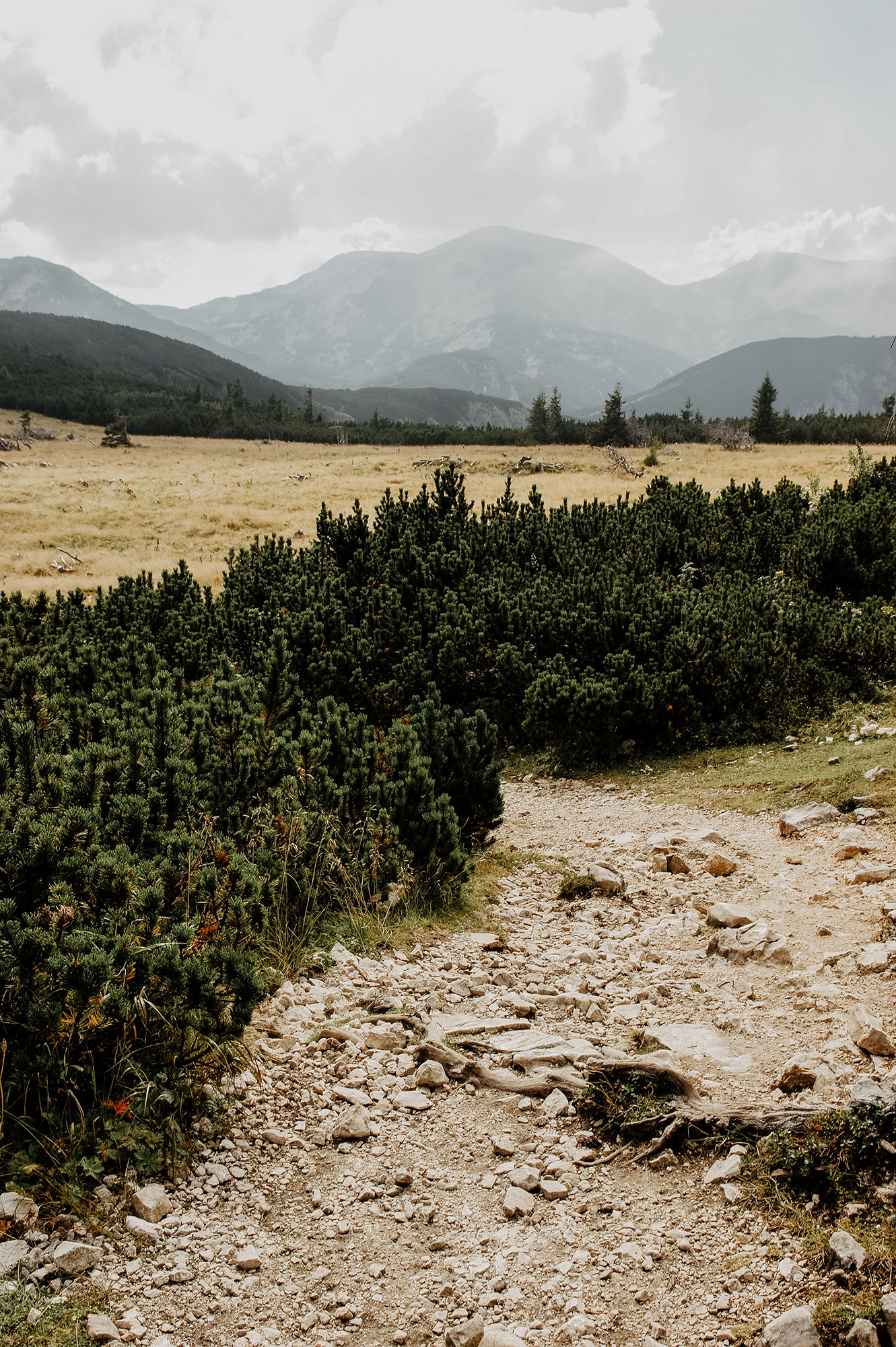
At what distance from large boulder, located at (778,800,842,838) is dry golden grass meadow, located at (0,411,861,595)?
15270mm

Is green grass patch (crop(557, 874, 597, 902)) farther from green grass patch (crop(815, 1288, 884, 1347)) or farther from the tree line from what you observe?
the tree line

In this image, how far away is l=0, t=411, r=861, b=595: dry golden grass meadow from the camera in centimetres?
2561

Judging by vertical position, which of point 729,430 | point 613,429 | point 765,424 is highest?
point 765,424

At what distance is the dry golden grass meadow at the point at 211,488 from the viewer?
25.6 m

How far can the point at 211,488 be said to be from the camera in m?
37.8

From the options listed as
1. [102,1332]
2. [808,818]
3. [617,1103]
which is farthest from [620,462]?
[102,1332]

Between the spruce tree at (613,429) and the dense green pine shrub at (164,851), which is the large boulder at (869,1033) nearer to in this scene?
the dense green pine shrub at (164,851)

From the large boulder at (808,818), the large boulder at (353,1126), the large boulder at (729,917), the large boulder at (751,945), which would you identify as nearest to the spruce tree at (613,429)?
the large boulder at (808,818)

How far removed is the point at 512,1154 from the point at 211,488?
38.2 metres

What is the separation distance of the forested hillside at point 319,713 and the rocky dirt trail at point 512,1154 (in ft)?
A: 1.52

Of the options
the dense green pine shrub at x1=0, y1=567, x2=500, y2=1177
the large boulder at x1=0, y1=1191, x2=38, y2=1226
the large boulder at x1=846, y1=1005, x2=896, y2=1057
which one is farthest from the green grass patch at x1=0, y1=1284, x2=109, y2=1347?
the large boulder at x1=846, y1=1005, x2=896, y2=1057

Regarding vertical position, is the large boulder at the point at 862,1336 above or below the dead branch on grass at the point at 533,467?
below

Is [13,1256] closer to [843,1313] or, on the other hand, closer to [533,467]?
[843,1313]

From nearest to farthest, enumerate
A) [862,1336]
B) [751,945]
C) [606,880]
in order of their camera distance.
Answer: [862,1336] < [751,945] < [606,880]
